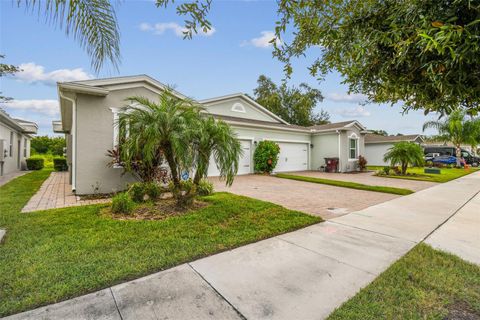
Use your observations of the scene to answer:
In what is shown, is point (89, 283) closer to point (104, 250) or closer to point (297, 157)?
point (104, 250)

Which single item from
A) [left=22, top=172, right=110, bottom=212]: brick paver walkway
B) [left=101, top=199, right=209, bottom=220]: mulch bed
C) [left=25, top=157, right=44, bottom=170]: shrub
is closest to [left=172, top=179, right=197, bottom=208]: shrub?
[left=101, top=199, right=209, bottom=220]: mulch bed

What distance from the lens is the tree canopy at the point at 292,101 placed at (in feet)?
106

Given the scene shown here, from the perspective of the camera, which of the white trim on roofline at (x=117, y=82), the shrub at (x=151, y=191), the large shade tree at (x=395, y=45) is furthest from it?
the white trim on roofline at (x=117, y=82)

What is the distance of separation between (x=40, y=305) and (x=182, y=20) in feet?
10.1

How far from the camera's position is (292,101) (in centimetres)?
3300

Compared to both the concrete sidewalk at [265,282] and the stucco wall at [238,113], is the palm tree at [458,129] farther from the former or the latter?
the concrete sidewalk at [265,282]

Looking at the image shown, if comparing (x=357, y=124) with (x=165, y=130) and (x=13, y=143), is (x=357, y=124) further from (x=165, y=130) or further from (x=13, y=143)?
(x=13, y=143)

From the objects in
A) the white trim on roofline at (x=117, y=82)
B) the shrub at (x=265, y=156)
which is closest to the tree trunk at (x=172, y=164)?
the white trim on roofline at (x=117, y=82)

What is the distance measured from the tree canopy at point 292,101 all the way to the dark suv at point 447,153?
46.1 feet

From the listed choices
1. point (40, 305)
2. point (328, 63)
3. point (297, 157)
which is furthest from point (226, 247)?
point (297, 157)

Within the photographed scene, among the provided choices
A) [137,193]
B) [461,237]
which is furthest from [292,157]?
[461,237]

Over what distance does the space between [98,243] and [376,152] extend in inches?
1153

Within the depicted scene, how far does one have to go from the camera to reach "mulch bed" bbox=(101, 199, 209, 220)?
5.21m

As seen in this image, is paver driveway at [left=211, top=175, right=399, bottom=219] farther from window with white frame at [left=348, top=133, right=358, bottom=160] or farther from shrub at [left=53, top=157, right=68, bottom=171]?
shrub at [left=53, top=157, right=68, bottom=171]
